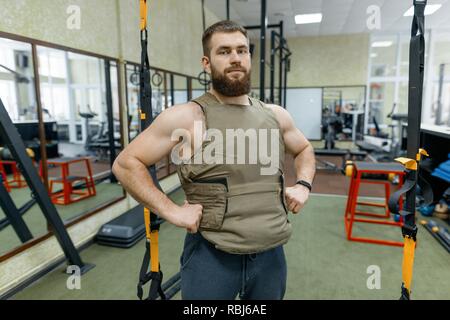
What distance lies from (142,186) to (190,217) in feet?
0.66

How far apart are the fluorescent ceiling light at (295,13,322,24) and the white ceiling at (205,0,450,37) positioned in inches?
4.7

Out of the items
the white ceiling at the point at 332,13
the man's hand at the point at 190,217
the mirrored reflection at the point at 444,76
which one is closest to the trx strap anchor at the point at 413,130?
the man's hand at the point at 190,217

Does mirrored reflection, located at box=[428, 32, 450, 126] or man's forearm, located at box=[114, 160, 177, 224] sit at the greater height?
mirrored reflection, located at box=[428, 32, 450, 126]

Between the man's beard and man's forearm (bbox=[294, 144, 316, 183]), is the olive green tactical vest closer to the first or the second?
the man's beard

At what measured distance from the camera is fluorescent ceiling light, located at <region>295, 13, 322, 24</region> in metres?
7.11

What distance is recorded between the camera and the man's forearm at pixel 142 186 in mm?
1097

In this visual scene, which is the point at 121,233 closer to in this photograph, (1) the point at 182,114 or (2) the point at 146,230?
(2) the point at 146,230

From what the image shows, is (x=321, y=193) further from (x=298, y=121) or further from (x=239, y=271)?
(x=298, y=121)

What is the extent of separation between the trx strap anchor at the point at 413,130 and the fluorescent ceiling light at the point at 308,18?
6.83m

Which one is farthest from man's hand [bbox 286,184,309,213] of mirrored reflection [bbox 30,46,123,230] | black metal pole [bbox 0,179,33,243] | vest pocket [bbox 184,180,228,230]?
mirrored reflection [bbox 30,46,123,230]

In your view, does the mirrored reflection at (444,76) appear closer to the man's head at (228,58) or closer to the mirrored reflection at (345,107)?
the mirrored reflection at (345,107)

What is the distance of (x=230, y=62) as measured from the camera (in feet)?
3.75

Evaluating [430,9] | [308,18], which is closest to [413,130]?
[308,18]

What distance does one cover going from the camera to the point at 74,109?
30.1ft
